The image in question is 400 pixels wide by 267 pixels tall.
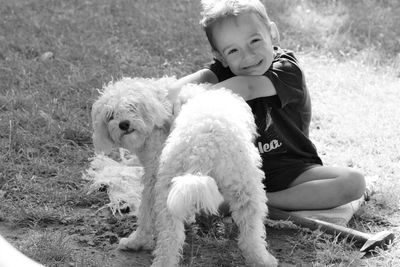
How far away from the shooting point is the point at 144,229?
10.5 feet

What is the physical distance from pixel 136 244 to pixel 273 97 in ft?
3.54

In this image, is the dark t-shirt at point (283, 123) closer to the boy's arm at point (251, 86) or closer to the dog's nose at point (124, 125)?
the boy's arm at point (251, 86)

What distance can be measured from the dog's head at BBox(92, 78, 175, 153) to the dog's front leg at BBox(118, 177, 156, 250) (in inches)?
9.7

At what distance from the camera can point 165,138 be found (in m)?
3.13

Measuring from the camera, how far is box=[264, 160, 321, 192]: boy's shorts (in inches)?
142

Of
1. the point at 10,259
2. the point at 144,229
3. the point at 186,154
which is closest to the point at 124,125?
the point at 186,154

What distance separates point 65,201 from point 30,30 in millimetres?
2960

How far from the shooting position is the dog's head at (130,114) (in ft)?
9.72

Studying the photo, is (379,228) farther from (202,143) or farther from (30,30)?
(30,30)

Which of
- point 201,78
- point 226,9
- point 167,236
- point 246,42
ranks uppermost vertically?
point 226,9

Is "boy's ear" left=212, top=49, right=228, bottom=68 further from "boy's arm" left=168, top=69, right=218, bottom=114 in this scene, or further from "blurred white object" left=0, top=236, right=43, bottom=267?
"blurred white object" left=0, top=236, right=43, bottom=267

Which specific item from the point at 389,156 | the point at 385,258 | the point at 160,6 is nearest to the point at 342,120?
the point at 389,156

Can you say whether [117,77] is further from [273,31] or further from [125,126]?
[125,126]

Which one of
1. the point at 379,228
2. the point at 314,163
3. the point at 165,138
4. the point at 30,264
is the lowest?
the point at 379,228
